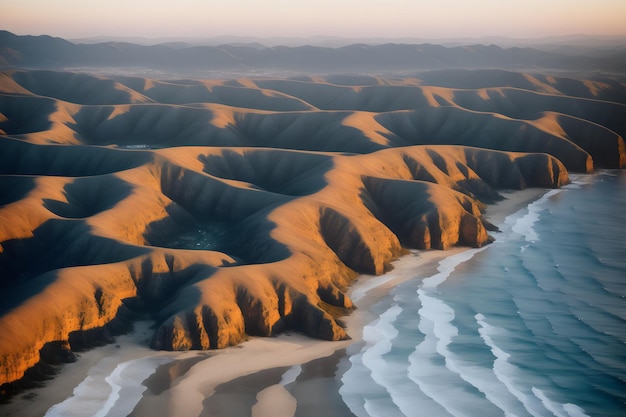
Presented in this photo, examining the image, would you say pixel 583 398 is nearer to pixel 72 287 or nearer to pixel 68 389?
pixel 68 389

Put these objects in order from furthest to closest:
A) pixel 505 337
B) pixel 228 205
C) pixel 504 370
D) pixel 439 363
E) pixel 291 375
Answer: pixel 228 205 → pixel 505 337 → pixel 439 363 → pixel 504 370 → pixel 291 375

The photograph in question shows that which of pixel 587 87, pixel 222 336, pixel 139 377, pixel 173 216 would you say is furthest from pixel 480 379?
pixel 587 87

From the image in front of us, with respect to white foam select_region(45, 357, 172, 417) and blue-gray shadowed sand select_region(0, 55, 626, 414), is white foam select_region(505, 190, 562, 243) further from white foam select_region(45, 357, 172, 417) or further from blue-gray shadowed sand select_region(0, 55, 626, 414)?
white foam select_region(45, 357, 172, 417)

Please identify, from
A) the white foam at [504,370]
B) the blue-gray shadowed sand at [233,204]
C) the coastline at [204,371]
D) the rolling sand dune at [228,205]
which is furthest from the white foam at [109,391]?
the white foam at [504,370]

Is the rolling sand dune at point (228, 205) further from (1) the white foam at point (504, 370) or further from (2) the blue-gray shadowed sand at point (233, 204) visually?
(1) the white foam at point (504, 370)

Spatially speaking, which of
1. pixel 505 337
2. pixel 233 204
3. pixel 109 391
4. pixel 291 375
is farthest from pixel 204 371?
pixel 233 204

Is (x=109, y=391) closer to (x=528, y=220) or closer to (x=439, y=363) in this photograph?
(x=439, y=363)
